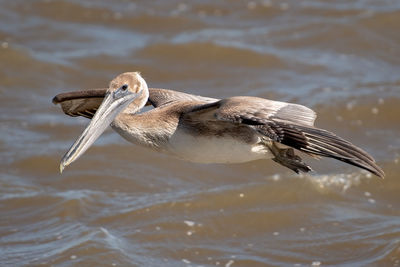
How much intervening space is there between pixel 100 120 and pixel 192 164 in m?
3.65

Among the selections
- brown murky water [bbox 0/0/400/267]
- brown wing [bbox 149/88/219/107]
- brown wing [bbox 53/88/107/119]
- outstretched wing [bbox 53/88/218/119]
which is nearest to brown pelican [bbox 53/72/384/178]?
brown wing [bbox 149/88/219/107]

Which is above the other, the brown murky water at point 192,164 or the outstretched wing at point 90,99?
the outstretched wing at point 90,99

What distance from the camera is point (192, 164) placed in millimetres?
10414

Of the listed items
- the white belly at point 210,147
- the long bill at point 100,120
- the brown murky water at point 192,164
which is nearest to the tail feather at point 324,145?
the white belly at point 210,147

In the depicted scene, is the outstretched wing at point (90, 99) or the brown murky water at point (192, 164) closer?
the outstretched wing at point (90, 99)

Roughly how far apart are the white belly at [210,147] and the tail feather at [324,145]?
684mm

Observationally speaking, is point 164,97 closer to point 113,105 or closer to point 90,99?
point 90,99

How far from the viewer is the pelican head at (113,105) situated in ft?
22.2

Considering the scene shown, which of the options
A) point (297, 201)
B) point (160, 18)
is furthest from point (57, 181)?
A: point (160, 18)

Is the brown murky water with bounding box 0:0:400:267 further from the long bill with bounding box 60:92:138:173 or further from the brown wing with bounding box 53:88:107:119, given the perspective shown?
the long bill with bounding box 60:92:138:173

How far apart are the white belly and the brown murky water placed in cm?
155

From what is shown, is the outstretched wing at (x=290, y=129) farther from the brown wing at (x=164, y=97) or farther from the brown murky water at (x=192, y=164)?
the brown murky water at (x=192, y=164)

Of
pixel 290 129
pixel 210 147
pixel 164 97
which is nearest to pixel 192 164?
pixel 164 97

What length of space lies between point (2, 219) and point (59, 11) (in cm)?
712
